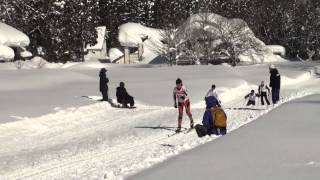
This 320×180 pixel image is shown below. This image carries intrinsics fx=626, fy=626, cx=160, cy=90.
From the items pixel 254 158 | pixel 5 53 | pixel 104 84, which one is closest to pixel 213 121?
pixel 254 158

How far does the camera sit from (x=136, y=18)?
91.9 m

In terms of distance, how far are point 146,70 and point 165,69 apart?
142cm

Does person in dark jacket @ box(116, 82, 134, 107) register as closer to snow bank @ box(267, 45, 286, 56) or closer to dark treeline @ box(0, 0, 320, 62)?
dark treeline @ box(0, 0, 320, 62)

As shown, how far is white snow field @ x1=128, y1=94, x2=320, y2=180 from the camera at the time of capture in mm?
8984

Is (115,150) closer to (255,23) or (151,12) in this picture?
(255,23)

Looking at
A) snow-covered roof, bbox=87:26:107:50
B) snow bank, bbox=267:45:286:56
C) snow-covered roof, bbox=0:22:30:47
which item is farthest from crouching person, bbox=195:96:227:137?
snow-covered roof, bbox=87:26:107:50

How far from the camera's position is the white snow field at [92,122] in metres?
12.7

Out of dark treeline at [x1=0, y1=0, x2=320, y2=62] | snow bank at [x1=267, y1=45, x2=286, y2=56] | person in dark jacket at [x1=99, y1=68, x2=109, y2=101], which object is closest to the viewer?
person in dark jacket at [x1=99, y1=68, x2=109, y2=101]

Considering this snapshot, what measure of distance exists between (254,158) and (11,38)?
42966 mm

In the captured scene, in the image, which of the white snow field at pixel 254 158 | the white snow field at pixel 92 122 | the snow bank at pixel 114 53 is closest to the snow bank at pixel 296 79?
the white snow field at pixel 92 122

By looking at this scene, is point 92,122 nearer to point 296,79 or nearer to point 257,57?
point 296,79

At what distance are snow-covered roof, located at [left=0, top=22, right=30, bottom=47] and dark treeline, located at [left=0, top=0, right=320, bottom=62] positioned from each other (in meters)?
Result: 8.90

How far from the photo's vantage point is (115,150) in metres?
14.7

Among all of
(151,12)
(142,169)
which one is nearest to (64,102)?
(142,169)
